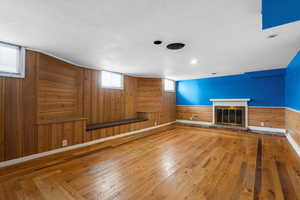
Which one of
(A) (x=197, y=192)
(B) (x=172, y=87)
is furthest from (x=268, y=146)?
(B) (x=172, y=87)

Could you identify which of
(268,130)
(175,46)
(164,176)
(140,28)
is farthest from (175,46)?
(268,130)

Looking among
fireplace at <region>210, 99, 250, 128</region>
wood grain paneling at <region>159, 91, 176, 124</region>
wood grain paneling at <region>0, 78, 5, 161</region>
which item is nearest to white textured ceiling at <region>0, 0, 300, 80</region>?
wood grain paneling at <region>0, 78, 5, 161</region>

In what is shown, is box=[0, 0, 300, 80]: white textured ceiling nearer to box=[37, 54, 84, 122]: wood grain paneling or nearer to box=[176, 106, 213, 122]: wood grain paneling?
box=[37, 54, 84, 122]: wood grain paneling

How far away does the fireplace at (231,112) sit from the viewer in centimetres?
512

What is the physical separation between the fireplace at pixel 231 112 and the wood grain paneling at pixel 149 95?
97.8 inches

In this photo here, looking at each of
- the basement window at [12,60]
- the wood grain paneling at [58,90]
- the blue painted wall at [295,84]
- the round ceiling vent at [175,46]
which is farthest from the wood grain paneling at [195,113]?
the basement window at [12,60]

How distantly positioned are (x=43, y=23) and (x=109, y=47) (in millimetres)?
1046

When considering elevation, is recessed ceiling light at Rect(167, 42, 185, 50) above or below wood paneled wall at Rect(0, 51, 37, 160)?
above

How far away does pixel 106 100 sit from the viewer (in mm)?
4410

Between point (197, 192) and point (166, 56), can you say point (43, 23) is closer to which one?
point (166, 56)

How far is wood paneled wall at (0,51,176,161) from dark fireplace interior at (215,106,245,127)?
3323 millimetres

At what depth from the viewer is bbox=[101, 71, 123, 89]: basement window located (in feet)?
14.5

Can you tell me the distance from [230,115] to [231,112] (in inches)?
5.3

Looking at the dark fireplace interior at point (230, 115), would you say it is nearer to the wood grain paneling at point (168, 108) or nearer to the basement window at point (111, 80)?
the wood grain paneling at point (168, 108)
